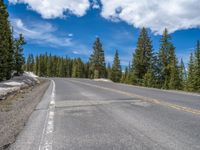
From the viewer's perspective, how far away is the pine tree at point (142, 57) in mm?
49875

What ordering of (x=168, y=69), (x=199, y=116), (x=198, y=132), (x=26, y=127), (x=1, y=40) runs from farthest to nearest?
(x=168, y=69) < (x=1, y=40) < (x=199, y=116) < (x=26, y=127) < (x=198, y=132)

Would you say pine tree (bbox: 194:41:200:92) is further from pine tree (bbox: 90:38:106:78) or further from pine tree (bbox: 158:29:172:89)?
pine tree (bbox: 90:38:106:78)

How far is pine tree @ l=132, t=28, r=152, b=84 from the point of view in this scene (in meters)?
49.9

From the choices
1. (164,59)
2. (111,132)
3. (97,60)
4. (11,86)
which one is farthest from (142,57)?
(111,132)

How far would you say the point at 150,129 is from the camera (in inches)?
230

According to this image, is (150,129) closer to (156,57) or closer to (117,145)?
(117,145)

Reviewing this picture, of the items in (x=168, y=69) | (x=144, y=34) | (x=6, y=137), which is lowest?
(x=6, y=137)

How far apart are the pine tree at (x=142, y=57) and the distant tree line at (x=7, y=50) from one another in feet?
74.9

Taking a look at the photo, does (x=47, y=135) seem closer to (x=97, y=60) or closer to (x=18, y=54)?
(x=18, y=54)

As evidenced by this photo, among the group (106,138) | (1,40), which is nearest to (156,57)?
(1,40)

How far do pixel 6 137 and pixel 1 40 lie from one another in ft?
84.4

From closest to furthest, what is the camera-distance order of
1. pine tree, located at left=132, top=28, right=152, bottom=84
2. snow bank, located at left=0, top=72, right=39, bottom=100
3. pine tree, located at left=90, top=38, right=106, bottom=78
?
snow bank, located at left=0, top=72, right=39, bottom=100 → pine tree, located at left=132, top=28, right=152, bottom=84 → pine tree, located at left=90, top=38, right=106, bottom=78

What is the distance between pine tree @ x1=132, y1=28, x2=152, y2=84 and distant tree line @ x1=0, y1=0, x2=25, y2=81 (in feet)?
74.9

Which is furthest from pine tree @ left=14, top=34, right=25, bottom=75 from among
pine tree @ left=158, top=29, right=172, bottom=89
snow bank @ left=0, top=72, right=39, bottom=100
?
pine tree @ left=158, top=29, right=172, bottom=89
